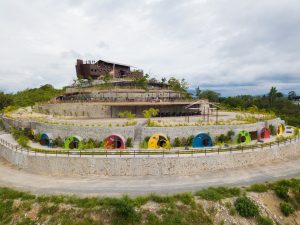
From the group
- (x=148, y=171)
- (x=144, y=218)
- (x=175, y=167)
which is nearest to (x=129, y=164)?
(x=148, y=171)

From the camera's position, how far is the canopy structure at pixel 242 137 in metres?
32.9

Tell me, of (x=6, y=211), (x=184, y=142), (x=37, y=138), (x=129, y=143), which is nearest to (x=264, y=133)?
(x=184, y=142)

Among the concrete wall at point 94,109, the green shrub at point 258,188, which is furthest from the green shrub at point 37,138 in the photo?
the green shrub at point 258,188

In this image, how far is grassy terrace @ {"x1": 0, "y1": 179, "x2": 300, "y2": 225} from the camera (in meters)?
18.9

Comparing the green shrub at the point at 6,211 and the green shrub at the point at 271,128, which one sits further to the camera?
the green shrub at the point at 271,128

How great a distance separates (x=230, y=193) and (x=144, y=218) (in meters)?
8.14

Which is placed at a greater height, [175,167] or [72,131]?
[72,131]

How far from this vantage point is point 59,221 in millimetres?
18766

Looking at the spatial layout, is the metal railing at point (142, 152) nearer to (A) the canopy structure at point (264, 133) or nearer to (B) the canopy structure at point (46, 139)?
(B) the canopy structure at point (46, 139)

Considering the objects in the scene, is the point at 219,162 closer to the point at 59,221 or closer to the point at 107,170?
the point at 107,170

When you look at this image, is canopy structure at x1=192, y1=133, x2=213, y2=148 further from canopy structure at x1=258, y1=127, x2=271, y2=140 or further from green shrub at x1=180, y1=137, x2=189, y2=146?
canopy structure at x1=258, y1=127, x2=271, y2=140

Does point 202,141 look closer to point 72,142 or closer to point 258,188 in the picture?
point 258,188

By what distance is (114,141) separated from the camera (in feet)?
99.3

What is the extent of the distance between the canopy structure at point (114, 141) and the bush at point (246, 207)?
15.0 m
